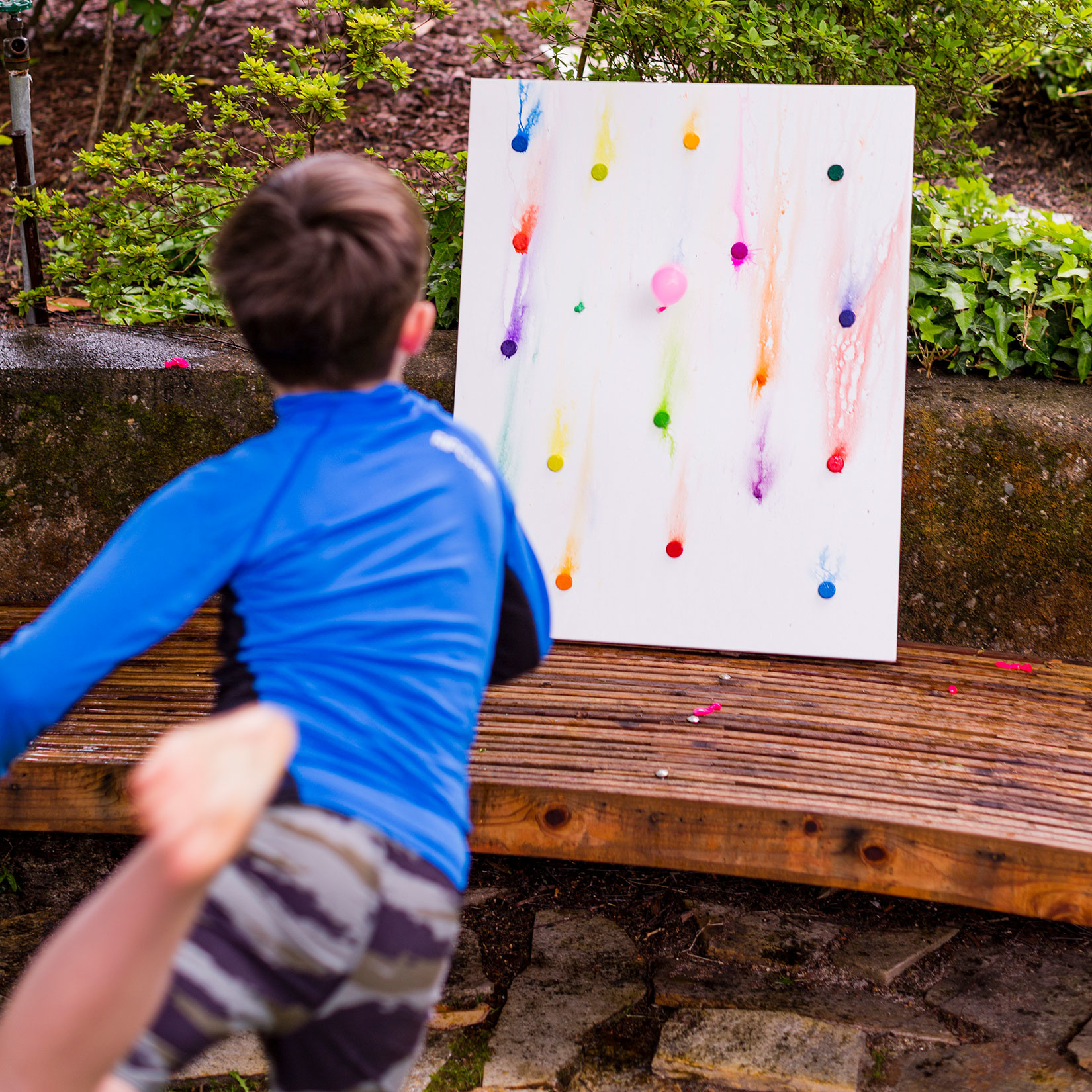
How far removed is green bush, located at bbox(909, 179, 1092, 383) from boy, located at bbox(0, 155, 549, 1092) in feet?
6.46

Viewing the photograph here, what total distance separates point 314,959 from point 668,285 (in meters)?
1.84

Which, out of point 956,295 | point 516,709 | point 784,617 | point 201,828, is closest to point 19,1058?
point 201,828

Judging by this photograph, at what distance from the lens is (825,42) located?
2.83 meters

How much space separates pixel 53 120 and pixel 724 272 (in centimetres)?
357

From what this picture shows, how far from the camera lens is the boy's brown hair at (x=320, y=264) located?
3.52 feet

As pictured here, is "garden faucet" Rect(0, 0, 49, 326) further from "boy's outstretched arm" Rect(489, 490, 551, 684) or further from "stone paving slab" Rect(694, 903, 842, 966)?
"stone paving slab" Rect(694, 903, 842, 966)

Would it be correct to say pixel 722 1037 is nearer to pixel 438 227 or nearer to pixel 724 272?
pixel 724 272

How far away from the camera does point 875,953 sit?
2.28m

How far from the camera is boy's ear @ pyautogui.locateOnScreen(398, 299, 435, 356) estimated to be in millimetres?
1168

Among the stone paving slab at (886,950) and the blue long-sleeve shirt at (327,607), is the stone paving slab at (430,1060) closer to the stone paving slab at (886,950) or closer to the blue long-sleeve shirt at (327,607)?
the stone paving slab at (886,950)

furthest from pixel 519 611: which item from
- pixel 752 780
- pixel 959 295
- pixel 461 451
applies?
pixel 959 295

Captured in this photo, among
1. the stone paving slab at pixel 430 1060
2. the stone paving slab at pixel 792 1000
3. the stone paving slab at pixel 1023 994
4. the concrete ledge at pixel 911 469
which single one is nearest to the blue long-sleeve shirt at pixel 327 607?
the stone paving slab at pixel 430 1060

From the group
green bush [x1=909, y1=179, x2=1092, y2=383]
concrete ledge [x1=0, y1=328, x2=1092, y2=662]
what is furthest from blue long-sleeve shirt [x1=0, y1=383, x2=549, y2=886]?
green bush [x1=909, y1=179, x2=1092, y2=383]

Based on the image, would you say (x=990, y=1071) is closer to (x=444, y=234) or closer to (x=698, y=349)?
(x=698, y=349)
